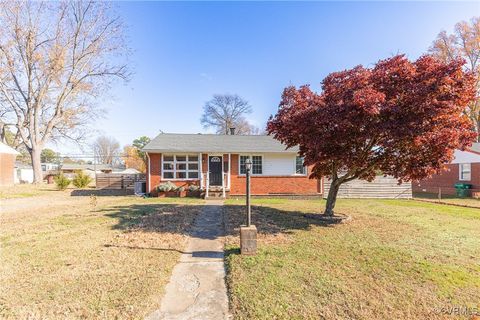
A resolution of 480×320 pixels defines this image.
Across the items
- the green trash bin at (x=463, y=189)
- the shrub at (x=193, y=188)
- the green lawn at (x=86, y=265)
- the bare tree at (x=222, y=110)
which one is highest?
the bare tree at (x=222, y=110)

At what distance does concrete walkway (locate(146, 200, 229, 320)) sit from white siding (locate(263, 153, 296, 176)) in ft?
31.5

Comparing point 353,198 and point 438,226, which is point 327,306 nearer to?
point 438,226

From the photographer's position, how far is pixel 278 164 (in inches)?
609

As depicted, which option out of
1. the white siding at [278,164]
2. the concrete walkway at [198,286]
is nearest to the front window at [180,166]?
the white siding at [278,164]

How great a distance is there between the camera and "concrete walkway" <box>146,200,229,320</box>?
10.1 ft

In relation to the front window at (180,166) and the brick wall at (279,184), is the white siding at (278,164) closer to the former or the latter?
the brick wall at (279,184)

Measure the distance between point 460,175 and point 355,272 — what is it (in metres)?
21.2

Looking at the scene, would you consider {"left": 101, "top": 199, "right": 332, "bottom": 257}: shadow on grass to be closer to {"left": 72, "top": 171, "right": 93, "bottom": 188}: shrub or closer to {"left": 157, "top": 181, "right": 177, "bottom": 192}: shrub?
{"left": 157, "top": 181, "right": 177, "bottom": 192}: shrub

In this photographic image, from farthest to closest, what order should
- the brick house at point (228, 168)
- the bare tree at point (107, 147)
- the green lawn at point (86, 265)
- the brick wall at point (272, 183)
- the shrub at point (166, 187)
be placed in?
the bare tree at point (107, 147) < the brick wall at point (272, 183) < the brick house at point (228, 168) < the shrub at point (166, 187) < the green lawn at point (86, 265)

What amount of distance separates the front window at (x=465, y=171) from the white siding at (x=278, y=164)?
1394 centimetres

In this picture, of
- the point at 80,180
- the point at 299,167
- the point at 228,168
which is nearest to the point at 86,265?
the point at 228,168

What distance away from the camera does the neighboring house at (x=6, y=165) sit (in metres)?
23.4

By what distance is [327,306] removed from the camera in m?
3.17

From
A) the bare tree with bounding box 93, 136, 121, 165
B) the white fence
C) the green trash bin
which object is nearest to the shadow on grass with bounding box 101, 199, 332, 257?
A: the white fence
